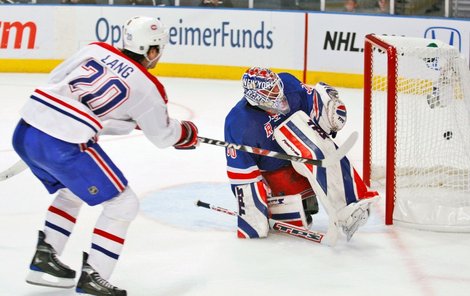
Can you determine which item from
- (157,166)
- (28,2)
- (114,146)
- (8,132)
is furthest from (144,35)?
(28,2)

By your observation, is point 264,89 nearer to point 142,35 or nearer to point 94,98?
point 142,35

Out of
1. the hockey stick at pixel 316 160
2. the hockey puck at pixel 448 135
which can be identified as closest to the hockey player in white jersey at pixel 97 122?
the hockey stick at pixel 316 160

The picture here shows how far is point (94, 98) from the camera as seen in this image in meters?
2.87

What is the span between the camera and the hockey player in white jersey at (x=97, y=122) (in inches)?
112

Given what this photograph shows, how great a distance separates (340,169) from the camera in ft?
11.8

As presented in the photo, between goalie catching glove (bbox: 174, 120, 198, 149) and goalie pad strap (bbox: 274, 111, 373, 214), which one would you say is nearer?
goalie catching glove (bbox: 174, 120, 198, 149)

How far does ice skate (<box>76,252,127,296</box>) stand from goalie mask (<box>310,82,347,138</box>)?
48.8 inches

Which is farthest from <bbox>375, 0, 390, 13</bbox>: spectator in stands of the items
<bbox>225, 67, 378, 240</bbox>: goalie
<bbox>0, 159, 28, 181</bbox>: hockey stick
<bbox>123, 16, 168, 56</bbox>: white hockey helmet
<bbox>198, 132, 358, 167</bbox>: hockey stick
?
<bbox>123, 16, 168, 56</bbox>: white hockey helmet

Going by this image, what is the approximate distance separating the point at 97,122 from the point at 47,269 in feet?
1.79

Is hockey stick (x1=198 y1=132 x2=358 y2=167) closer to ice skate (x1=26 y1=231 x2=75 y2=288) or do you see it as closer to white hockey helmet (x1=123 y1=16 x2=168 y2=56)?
white hockey helmet (x1=123 y1=16 x2=168 y2=56)

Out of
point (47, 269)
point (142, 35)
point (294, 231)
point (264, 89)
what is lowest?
point (294, 231)

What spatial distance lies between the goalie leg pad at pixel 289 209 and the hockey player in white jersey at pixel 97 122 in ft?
2.85

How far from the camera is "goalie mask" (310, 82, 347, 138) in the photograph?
3.70 metres

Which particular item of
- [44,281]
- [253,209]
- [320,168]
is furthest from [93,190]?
[320,168]
